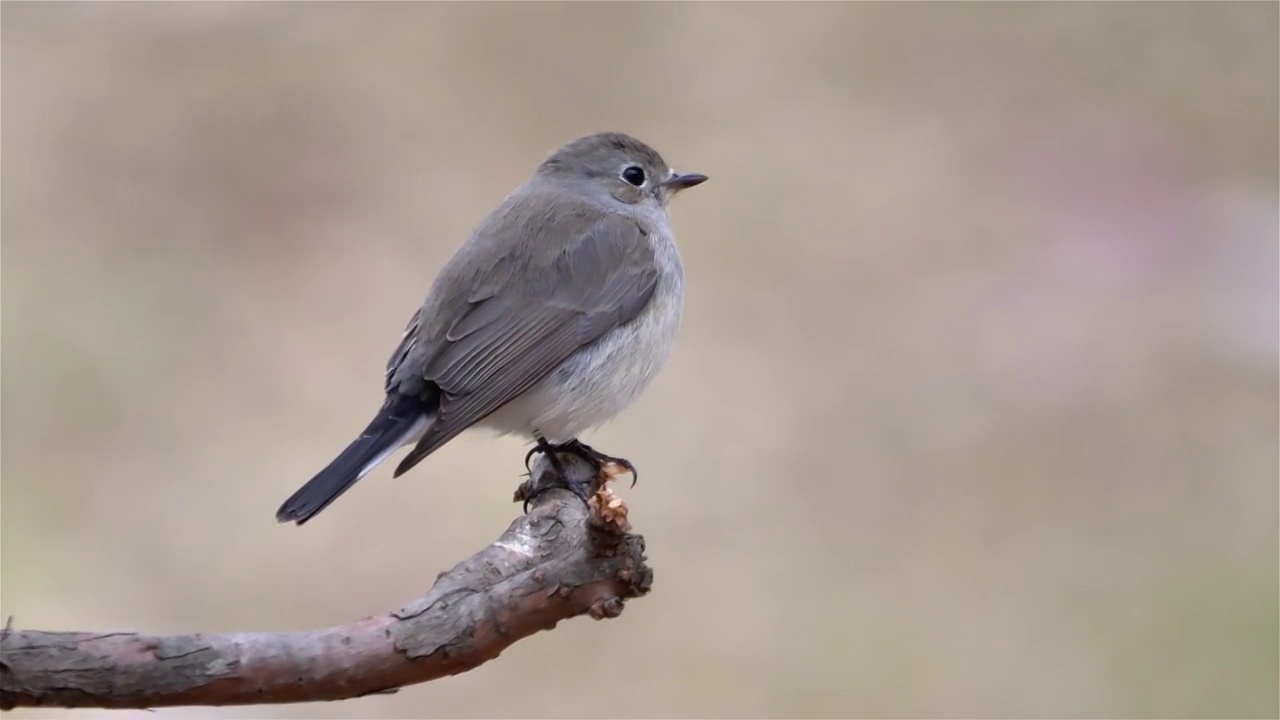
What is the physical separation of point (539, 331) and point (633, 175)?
0.87 m

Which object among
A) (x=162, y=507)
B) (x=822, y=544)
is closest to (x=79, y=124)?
(x=162, y=507)

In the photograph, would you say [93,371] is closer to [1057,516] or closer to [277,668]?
[1057,516]

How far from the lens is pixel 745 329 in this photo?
7633 mm

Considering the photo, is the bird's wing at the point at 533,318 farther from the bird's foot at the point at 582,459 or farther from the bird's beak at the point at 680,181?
the bird's beak at the point at 680,181

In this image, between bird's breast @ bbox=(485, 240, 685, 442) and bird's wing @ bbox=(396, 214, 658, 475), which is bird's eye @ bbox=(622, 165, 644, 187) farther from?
bird's breast @ bbox=(485, 240, 685, 442)

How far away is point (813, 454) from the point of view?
6949 millimetres

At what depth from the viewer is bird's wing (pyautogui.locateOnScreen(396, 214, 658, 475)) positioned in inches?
149

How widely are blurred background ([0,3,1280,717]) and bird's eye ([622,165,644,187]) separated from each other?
1.99m

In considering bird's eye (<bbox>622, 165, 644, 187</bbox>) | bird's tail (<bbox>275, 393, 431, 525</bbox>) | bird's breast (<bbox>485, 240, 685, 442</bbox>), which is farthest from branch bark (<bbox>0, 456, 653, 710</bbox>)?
bird's eye (<bbox>622, 165, 644, 187</bbox>)

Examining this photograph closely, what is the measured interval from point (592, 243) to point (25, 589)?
9.61 feet

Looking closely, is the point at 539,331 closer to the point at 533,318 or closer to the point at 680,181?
the point at 533,318

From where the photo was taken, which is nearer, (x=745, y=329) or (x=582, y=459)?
(x=582, y=459)

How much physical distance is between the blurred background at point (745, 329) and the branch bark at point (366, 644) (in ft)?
9.65

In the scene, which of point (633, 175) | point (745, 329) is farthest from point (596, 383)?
point (745, 329)
